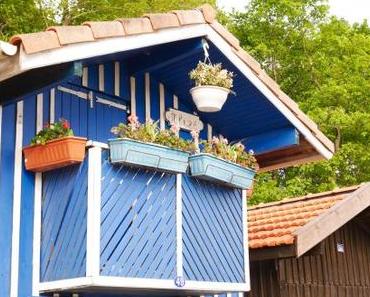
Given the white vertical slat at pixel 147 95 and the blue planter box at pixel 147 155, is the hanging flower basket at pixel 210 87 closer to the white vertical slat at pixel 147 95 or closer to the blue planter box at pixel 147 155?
the white vertical slat at pixel 147 95

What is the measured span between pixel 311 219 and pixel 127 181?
125 inches

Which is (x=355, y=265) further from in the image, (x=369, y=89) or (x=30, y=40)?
(x=369, y=89)

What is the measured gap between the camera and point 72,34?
650 cm

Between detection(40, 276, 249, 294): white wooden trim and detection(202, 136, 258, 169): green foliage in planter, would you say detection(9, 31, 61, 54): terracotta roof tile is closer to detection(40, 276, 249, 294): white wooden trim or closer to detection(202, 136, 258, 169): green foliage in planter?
detection(40, 276, 249, 294): white wooden trim

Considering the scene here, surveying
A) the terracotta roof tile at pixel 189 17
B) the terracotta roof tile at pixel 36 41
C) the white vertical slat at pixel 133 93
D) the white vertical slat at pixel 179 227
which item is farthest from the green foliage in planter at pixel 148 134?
the white vertical slat at pixel 133 93

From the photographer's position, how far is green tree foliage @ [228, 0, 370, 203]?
2095 centimetres

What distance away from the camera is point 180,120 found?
29.9 feet

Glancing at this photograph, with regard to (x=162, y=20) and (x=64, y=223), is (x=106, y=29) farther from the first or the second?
→ (x=64, y=223)

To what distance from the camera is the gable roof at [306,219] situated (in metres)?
8.60

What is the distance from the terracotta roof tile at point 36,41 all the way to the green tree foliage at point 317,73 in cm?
1359

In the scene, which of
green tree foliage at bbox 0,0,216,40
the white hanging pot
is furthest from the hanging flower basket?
green tree foliage at bbox 0,0,216,40

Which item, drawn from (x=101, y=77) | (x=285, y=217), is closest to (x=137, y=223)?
(x=101, y=77)

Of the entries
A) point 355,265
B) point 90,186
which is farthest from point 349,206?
point 90,186

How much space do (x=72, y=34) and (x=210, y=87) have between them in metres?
1.97
